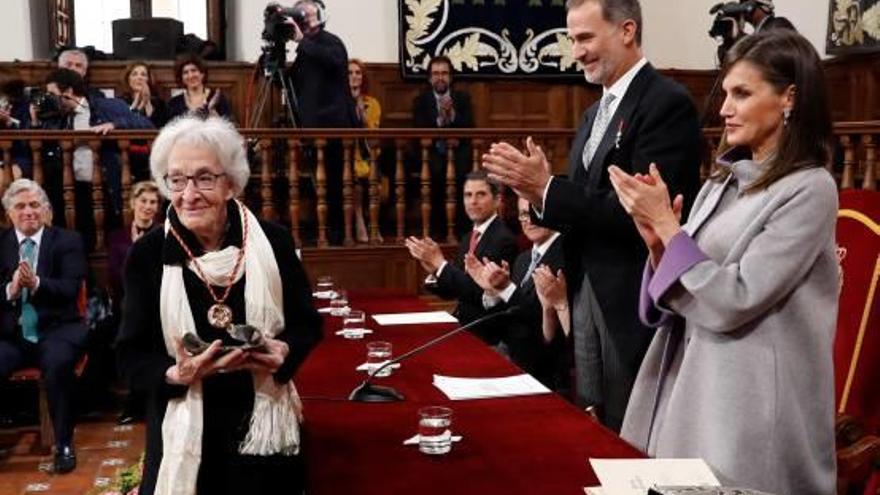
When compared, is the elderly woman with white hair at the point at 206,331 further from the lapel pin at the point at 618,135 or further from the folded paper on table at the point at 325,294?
the folded paper on table at the point at 325,294

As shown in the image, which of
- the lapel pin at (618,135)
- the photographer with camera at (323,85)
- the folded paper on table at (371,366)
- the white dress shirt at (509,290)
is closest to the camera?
the lapel pin at (618,135)

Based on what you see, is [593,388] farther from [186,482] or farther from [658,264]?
[186,482]

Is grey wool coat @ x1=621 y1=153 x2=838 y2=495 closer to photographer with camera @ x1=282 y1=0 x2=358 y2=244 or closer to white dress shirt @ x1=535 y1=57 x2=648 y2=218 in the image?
white dress shirt @ x1=535 y1=57 x2=648 y2=218

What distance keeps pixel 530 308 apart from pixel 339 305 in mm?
713

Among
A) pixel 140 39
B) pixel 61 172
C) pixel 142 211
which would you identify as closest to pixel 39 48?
pixel 140 39

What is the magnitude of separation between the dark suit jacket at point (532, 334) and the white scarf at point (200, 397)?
163 centimetres

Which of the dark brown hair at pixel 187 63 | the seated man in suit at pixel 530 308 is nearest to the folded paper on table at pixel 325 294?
the seated man in suit at pixel 530 308

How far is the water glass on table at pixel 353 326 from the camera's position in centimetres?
316

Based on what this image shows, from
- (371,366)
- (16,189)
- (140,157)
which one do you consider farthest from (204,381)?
(140,157)

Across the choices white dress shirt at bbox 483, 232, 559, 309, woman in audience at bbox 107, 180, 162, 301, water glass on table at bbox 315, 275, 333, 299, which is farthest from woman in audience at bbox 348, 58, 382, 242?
white dress shirt at bbox 483, 232, 559, 309

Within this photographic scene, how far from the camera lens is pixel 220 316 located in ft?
6.52

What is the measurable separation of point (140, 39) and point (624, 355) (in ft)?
19.6

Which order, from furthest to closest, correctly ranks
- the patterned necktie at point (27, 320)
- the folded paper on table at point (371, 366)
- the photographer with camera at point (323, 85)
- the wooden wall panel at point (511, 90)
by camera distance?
the wooden wall panel at point (511, 90)
the photographer with camera at point (323, 85)
the patterned necktie at point (27, 320)
the folded paper on table at point (371, 366)


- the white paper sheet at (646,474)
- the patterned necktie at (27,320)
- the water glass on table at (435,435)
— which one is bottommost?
the patterned necktie at (27,320)
